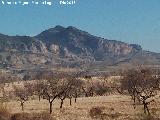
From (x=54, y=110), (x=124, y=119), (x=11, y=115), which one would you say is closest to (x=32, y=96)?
(x=54, y=110)

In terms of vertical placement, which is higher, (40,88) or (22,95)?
(40,88)

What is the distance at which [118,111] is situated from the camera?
287ft

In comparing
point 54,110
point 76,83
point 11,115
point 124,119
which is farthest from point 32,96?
point 124,119

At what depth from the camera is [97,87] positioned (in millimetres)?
163500

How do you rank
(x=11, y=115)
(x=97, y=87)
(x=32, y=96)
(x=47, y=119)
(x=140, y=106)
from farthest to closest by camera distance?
(x=97, y=87)
(x=32, y=96)
(x=140, y=106)
(x=11, y=115)
(x=47, y=119)

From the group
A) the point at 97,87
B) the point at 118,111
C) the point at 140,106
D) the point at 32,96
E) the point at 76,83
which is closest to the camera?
the point at 118,111

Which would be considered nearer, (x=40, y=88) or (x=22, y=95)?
(x=22, y=95)

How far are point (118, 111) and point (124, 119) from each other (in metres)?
11.8

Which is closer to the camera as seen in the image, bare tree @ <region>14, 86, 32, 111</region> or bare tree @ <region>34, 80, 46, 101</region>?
bare tree @ <region>14, 86, 32, 111</region>

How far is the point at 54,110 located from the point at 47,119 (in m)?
17.2

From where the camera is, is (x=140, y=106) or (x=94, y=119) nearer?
(x=94, y=119)

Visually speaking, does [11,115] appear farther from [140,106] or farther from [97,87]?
[97,87]

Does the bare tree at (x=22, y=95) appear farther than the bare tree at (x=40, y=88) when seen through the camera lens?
No

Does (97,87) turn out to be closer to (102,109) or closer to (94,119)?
(102,109)
